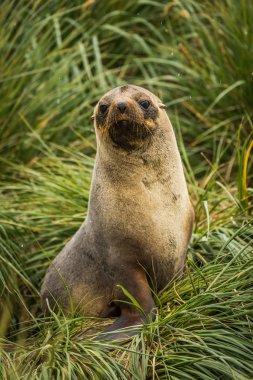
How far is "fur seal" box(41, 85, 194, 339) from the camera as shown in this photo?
4.80 m

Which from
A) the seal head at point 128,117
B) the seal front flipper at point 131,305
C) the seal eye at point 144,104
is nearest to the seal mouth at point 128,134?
the seal head at point 128,117

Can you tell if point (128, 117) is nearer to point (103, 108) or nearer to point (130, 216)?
point (103, 108)

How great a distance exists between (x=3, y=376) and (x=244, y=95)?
12.8 ft

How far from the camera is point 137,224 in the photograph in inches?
191

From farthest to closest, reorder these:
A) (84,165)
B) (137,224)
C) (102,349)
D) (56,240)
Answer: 1. (84,165)
2. (56,240)
3. (137,224)
4. (102,349)

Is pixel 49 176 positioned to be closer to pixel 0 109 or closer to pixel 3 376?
pixel 0 109

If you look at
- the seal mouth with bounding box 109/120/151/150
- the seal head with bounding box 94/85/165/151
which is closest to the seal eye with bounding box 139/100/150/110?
the seal head with bounding box 94/85/165/151

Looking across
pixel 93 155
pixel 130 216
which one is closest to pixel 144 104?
pixel 130 216

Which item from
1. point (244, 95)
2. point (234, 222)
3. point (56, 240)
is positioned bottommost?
point (56, 240)

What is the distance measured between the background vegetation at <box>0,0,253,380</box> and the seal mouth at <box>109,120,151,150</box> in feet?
2.46

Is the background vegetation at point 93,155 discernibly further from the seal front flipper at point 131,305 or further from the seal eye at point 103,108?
the seal eye at point 103,108

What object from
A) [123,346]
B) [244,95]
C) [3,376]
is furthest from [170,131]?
[244,95]

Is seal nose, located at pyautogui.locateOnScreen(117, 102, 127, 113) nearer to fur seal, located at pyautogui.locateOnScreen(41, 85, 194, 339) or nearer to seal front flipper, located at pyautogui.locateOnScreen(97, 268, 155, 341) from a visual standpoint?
fur seal, located at pyautogui.locateOnScreen(41, 85, 194, 339)

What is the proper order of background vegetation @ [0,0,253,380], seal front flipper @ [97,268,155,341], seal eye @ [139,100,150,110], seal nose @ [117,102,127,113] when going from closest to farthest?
background vegetation @ [0,0,253,380], seal front flipper @ [97,268,155,341], seal nose @ [117,102,127,113], seal eye @ [139,100,150,110]
